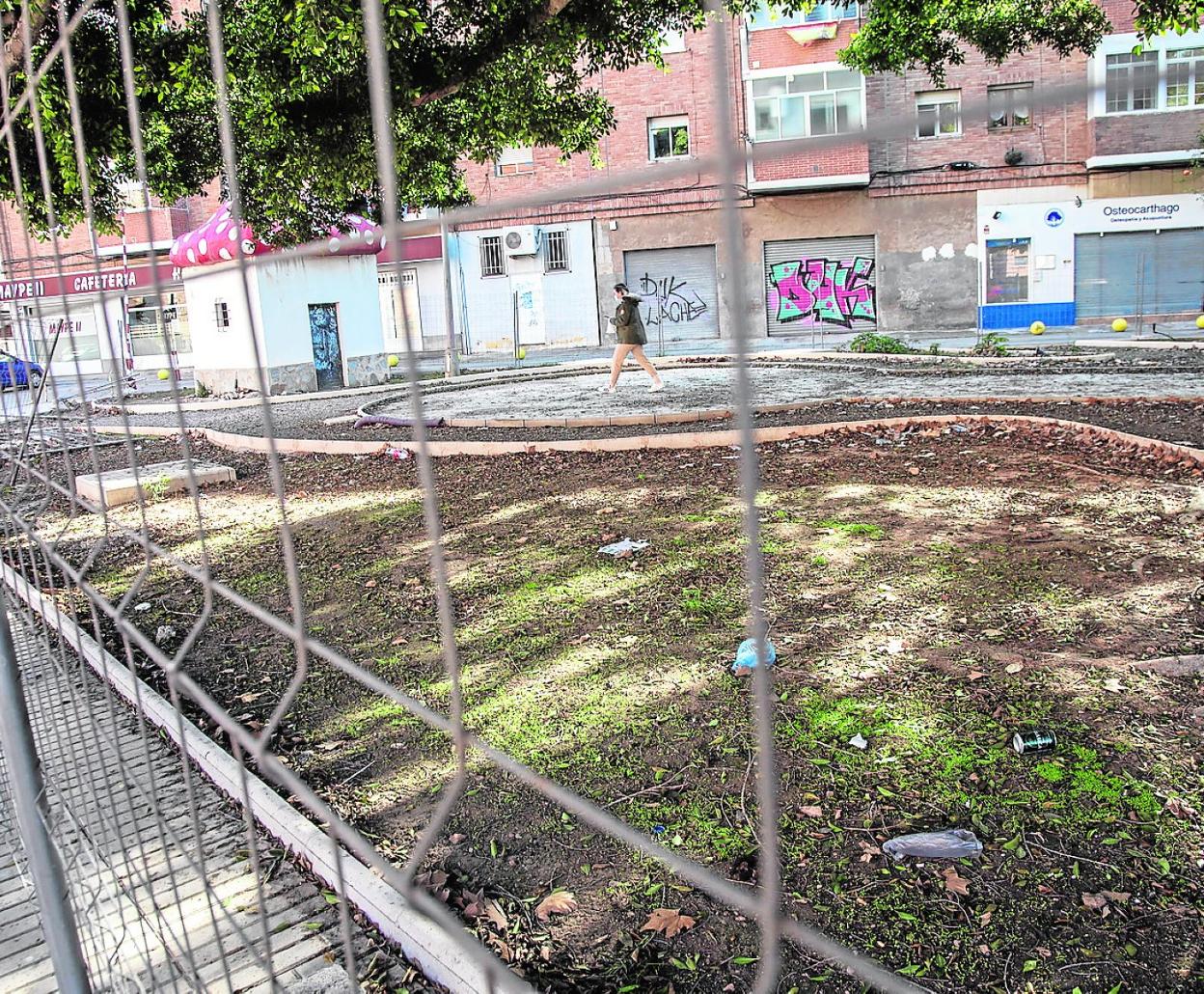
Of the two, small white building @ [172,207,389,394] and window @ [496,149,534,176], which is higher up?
window @ [496,149,534,176]

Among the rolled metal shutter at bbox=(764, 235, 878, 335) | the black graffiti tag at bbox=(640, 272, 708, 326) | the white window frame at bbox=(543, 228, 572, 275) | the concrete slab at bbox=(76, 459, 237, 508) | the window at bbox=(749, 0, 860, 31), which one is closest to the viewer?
the concrete slab at bbox=(76, 459, 237, 508)

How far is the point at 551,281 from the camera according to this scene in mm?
30906

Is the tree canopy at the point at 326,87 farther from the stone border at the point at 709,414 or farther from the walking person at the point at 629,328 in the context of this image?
the stone border at the point at 709,414

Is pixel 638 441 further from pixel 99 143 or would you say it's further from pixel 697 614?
pixel 99 143

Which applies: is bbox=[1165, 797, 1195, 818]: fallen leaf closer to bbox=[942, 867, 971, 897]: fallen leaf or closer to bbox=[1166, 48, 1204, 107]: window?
bbox=[942, 867, 971, 897]: fallen leaf

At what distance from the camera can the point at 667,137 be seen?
1166 inches

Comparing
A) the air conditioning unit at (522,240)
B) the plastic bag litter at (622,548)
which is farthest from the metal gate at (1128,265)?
the plastic bag litter at (622,548)

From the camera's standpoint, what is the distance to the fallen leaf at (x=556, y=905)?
116 inches

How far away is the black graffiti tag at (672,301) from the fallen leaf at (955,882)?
27.8m

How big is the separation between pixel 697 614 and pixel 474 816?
2064 millimetres

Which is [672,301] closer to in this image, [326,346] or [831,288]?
[831,288]

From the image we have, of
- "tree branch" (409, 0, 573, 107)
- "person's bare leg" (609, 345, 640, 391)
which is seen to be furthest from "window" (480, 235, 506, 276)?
"tree branch" (409, 0, 573, 107)

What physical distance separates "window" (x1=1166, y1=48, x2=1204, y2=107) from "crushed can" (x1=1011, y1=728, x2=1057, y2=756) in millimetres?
2800

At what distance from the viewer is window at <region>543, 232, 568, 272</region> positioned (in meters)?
30.7
